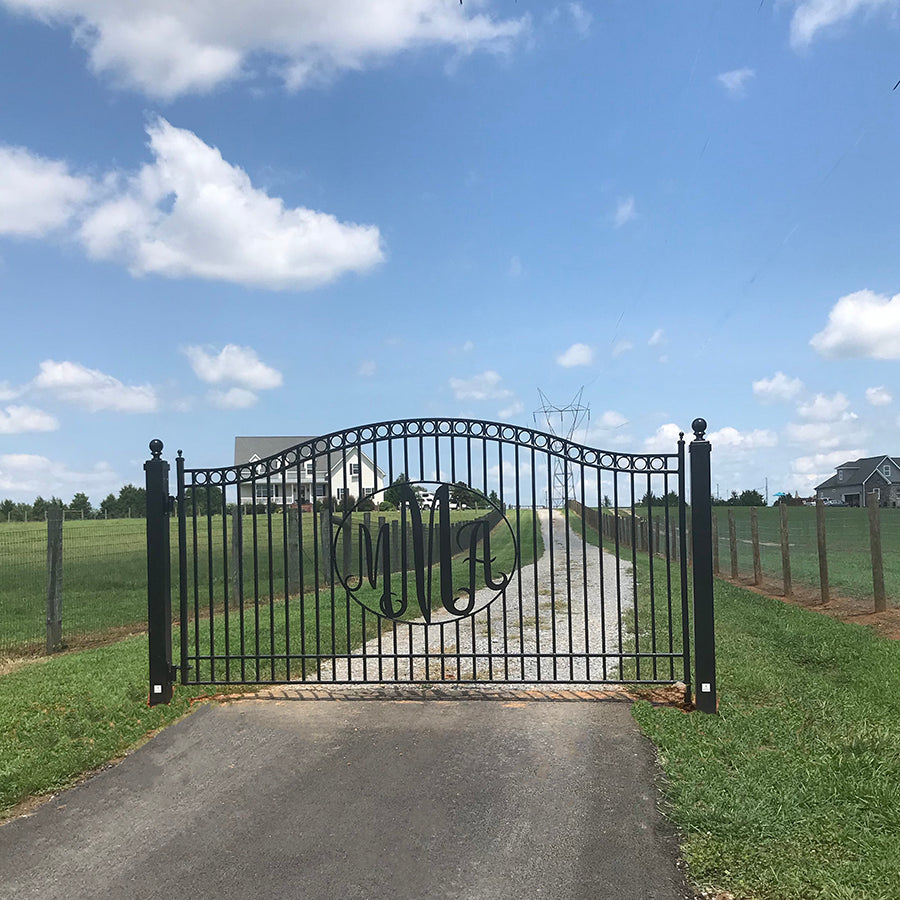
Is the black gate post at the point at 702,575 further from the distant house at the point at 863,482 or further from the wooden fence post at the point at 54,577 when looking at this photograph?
the distant house at the point at 863,482

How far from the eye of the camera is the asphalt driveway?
370 centimetres

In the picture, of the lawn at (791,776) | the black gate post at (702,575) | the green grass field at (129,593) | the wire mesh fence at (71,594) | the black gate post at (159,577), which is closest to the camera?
the lawn at (791,776)

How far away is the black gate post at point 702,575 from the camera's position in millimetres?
6195

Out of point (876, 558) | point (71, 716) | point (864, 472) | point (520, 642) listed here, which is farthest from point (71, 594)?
point (864, 472)

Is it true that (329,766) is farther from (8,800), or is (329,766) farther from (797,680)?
(797,680)

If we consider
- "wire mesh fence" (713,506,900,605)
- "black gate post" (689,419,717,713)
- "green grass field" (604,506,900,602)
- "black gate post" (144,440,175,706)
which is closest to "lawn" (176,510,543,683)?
"black gate post" (144,440,175,706)

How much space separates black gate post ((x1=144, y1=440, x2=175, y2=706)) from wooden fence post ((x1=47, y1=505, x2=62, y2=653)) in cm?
367

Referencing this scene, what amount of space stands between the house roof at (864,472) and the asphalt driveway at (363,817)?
208ft

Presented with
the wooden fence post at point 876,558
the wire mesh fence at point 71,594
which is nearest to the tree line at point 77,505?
the wire mesh fence at point 71,594

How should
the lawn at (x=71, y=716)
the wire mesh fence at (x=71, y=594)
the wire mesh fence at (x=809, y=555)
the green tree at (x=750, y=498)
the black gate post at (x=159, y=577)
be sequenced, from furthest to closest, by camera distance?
the green tree at (x=750, y=498)
the wire mesh fence at (x=809, y=555)
the wire mesh fence at (x=71, y=594)
the black gate post at (x=159, y=577)
the lawn at (x=71, y=716)

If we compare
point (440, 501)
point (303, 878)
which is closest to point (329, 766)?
point (303, 878)

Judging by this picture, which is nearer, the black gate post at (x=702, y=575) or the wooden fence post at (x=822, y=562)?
the black gate post at (x=702, y=575)

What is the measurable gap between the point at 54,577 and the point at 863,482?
6561 centimetres

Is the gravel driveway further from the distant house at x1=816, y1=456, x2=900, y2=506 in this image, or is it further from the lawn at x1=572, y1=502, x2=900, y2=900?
the distant house at x1=816, y1=456, x2=900, y2=506
